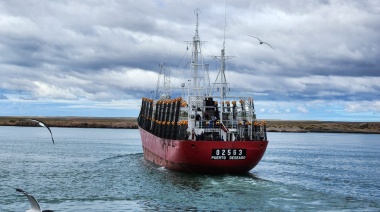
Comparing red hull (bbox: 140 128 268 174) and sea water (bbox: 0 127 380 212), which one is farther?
red hull (bbox: 140 128 268 174)

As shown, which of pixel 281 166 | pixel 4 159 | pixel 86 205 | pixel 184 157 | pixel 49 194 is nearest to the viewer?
pixel 86 205

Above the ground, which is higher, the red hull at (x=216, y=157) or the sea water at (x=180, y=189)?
the red hull at (x=216, y=157)

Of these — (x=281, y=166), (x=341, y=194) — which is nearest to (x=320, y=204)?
(x=341, y=194)

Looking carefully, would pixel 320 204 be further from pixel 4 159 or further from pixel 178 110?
pixel 4 159

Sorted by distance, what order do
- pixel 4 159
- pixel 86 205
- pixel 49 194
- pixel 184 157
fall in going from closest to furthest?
pixel 86 205
pixel 49 194
pixel 184 157
pixel 4 159

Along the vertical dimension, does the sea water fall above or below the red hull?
below

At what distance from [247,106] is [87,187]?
1691 centimetres

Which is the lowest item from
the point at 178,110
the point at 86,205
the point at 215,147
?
the point at 86,205

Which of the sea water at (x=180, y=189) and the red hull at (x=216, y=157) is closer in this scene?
the sea water at (x=180, y=189)

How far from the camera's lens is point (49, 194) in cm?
3412

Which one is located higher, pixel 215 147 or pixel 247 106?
pixel 247 106

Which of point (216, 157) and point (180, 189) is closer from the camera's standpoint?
point (180, 189)

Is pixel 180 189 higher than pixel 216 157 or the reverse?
the reverse

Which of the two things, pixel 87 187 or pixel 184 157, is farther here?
A: pixel 184 157
